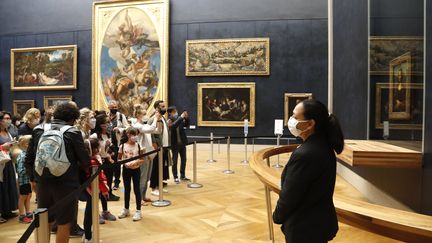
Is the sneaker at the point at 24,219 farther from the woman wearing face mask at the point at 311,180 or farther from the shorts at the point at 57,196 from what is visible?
the woman wearing face mask at the point at 311,180

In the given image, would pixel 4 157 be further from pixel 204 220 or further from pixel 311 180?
pixel 311 180

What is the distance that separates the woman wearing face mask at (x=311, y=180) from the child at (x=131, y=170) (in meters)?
3.68

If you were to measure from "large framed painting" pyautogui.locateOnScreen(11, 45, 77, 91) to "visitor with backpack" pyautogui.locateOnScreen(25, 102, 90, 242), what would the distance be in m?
14.6

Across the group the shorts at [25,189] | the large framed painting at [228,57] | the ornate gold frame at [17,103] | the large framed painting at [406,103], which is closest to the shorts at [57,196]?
the shorts at [25,189]

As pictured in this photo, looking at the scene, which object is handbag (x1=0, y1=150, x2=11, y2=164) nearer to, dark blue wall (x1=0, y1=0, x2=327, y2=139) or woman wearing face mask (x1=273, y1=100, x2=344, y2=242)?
woman wearing face mask (x1=273, y1=100, x2=344, y2=242)

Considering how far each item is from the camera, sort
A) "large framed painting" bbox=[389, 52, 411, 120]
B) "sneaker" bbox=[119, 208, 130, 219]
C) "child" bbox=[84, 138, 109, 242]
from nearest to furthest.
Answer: "child" bbox=[84, 138, 109, 242] → "large framed painting" bbox=[389, 52, 411, 120] → "sneaker" bbox=[119, 208, 130, 219]

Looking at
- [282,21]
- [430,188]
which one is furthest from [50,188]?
[282,21]

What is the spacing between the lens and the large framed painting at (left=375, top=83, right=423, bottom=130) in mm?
4578

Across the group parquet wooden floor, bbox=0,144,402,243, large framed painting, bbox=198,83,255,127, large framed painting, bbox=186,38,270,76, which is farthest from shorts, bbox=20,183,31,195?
large framed painting, bbox=186,38,270,76

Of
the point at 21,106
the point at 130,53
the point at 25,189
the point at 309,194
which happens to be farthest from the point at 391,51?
the point at 21,106

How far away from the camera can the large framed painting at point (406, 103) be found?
15.0 ft

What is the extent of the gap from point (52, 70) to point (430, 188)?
58.0 ft

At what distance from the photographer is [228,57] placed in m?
15.3

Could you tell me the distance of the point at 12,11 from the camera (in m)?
18.4
